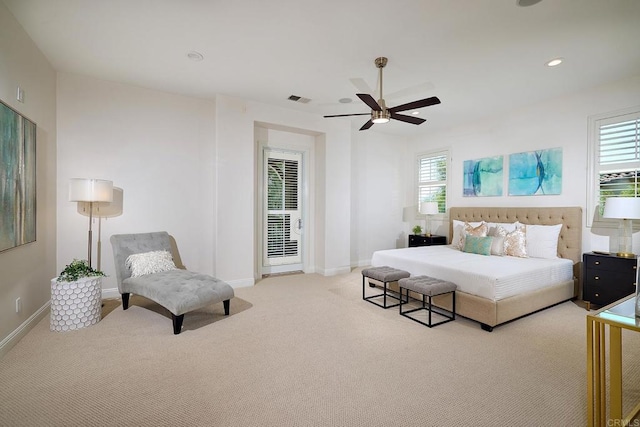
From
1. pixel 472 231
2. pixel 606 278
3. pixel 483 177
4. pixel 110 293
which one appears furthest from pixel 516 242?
pixel 110 293

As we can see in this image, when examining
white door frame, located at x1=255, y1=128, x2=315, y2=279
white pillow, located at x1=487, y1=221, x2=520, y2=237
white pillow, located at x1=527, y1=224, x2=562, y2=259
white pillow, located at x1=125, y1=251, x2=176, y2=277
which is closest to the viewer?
white pillow, located at x1=125, y1=251, x2=176, y2=277

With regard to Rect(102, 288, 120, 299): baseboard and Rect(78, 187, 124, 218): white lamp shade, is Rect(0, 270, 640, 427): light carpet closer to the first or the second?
Rect(102, 288, 120, 299): baseboard

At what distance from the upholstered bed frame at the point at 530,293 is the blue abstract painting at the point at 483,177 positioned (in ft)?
1.08

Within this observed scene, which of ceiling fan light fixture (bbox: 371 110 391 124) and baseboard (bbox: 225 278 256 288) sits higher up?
ceiling fan light fixture (bbox: 371 110 391 124)

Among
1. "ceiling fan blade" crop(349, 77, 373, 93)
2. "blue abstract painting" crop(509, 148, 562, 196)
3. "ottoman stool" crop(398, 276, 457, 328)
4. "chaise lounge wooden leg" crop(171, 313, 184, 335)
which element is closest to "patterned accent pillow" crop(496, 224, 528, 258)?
"blue abstract painting" crop(509, 148, 562, 196)

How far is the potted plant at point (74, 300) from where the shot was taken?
299 cm

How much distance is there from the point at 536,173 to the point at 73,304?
6415mm

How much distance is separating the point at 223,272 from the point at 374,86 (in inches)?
140

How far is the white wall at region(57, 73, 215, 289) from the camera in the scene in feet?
12.6

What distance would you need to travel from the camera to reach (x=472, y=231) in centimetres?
475

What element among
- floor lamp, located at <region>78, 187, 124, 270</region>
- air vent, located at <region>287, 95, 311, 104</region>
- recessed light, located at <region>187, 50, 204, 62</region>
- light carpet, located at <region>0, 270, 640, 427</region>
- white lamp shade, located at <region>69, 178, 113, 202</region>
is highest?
air vent, located at <region>287, 95, 311, 104</region>

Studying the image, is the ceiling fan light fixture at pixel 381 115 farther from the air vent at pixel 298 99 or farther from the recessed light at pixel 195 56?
the recessed light at pixel 195 56

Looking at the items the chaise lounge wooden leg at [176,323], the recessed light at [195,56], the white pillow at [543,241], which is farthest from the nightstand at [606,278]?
the recessed light at [195,56]

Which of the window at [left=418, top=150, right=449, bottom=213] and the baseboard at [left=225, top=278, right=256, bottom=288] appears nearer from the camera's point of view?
the baseboard at [left=225, top=278, right=256, bottom=288]
